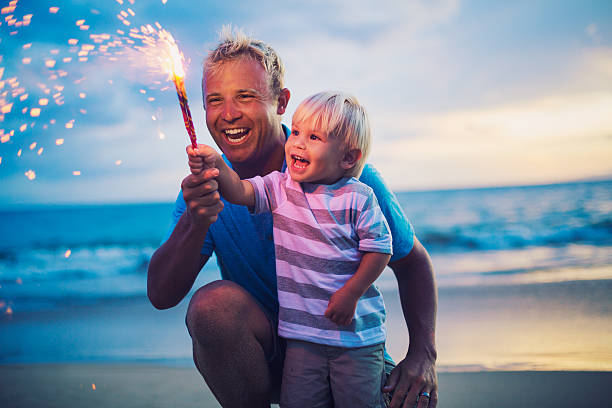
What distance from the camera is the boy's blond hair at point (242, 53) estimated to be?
1.95 meters

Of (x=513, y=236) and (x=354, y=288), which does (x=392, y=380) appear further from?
(x=513, y=236)

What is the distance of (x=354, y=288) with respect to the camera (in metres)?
1.52

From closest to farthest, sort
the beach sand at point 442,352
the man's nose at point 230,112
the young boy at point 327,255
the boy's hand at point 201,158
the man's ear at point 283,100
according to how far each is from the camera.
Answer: the boy's hand at point 201,158
the young boy at point 327,255
the man's nose at point 230,112
the man's ear at point 283,100
the beach sand at point 442,352

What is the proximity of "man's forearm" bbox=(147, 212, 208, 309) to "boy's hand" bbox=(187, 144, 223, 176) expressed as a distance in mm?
274

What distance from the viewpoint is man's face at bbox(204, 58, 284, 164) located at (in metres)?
1.91

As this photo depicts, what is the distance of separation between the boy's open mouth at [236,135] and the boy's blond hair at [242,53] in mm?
204

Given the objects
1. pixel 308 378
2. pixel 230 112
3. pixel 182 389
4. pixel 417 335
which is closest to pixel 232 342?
pixel 308 378

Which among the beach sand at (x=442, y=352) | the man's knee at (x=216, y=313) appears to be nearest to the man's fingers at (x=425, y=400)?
the man's knee at (x=216, y=313)

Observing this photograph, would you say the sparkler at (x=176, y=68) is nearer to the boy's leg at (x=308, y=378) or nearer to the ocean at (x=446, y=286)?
the boy's leg at (x=308, y=378)

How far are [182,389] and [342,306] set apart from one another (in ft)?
5.89

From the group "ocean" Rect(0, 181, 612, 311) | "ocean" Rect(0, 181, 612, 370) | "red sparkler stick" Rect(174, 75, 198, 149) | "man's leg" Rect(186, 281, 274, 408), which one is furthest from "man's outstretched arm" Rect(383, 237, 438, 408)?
"ocean" Rect(0, 181, 612, 311)

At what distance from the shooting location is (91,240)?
12.4m

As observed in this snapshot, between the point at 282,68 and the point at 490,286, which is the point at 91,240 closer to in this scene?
the point at 490,286

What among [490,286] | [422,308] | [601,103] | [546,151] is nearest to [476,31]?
[601,103]
